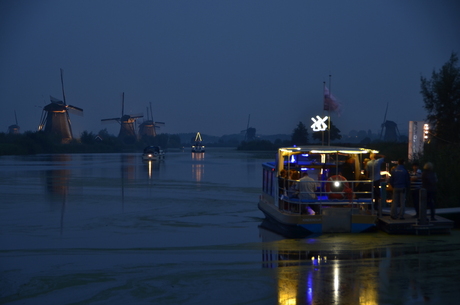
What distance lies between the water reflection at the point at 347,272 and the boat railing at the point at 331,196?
5.33 feet

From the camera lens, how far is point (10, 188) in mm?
33750

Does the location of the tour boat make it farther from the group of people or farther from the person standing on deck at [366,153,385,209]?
the group of people

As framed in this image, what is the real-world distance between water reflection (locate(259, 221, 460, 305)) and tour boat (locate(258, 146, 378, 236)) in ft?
3.96

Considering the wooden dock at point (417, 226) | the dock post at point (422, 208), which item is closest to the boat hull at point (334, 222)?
the wooden dock at point (417, 226)

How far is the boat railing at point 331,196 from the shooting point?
1561cm

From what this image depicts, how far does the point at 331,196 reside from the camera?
15969mm

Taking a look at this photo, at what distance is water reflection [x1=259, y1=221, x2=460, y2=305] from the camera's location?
8500 mm

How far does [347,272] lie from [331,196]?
5.84 m

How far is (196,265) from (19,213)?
12.9m

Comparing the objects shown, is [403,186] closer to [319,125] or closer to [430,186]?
[430,186]

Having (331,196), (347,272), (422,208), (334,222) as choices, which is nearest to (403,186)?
(422,208)

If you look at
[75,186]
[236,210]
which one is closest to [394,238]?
[236,210]

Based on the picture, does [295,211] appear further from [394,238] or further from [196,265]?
[196,265]

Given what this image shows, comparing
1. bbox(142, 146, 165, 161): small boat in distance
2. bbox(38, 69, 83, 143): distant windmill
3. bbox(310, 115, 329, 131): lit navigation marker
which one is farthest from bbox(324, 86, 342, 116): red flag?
bbox(38, 69, 83, 143): distant windmill
